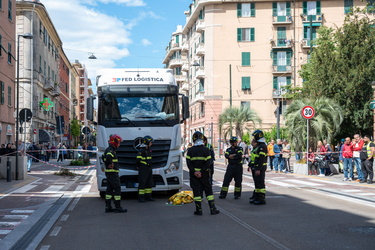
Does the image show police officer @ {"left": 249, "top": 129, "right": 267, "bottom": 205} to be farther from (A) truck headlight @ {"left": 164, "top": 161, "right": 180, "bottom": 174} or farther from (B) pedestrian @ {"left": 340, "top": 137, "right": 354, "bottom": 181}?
(B) pedestrian @ {"left": 340, "top": 137, "right": 354, "bottom": 181}

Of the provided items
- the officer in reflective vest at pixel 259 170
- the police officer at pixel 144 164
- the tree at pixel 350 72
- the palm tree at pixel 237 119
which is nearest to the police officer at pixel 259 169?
the officer in reflective vest at pixel 259 170

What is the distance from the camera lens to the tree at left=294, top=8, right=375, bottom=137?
31.8m

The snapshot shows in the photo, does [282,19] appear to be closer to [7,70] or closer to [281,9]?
[281,9]

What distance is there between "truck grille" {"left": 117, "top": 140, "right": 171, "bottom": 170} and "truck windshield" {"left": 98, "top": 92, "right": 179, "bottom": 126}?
0.52 metres

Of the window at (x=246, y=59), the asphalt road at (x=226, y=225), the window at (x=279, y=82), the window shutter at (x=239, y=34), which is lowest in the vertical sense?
the asphalt road at (x=226, y=225)

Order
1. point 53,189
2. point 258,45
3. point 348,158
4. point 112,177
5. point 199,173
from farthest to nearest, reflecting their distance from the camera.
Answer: point 258,45 < point 348,158 < point 53,189 < point 112,177 < point 199,173

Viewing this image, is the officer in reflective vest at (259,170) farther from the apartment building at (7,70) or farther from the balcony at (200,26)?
the balcony at (200,26)

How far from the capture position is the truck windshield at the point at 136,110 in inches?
529

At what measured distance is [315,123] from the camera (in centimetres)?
2805

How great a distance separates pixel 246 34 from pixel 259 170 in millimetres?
44554

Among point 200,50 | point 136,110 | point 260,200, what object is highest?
point 200,50

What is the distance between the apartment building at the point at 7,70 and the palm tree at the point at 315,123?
18028mm

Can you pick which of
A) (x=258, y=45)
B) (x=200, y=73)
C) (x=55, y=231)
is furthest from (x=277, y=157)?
(x=200, y=73)

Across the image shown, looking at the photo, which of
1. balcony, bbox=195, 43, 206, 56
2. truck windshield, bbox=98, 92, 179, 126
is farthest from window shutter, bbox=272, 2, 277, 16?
truck windshield, bbox=98, 92, 179, 126
